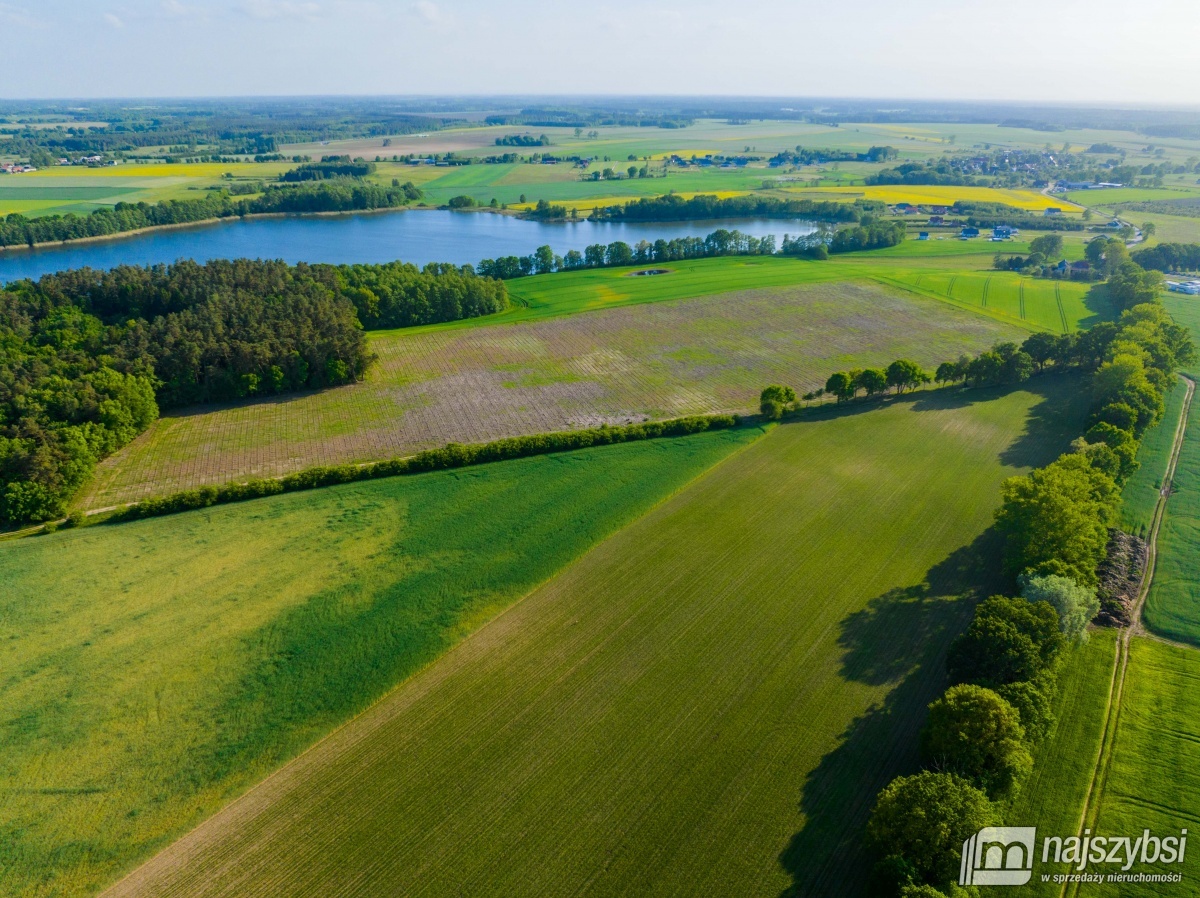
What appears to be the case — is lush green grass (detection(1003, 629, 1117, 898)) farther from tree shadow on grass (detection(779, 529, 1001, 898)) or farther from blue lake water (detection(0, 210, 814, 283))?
blue lake water (detection(0, 210, 814, 283))

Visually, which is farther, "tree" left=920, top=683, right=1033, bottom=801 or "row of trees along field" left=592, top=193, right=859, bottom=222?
"row of trees along field" left=592, top=193, right=859, bottom=222

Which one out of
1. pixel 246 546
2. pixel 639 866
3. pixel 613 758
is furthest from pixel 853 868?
pixel 246 546

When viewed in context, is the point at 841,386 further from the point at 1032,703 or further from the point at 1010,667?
the point at 1032,703

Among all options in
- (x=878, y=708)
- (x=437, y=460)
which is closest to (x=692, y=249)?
(x=437, y=460)

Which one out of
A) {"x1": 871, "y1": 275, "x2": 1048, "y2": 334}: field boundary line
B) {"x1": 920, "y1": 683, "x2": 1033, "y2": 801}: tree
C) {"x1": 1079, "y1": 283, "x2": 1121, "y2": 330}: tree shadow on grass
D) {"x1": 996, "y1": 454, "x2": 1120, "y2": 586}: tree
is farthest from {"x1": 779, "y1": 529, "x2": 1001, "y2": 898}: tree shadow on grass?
{"x1": 1079, "y1": 283, "x2": 1121, "y2": 330}: tree shadow on grass

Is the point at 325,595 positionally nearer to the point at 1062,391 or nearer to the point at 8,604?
the point at 8,604

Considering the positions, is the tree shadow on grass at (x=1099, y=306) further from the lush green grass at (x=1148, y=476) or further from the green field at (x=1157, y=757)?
the green field at (x=1157, y=757)
